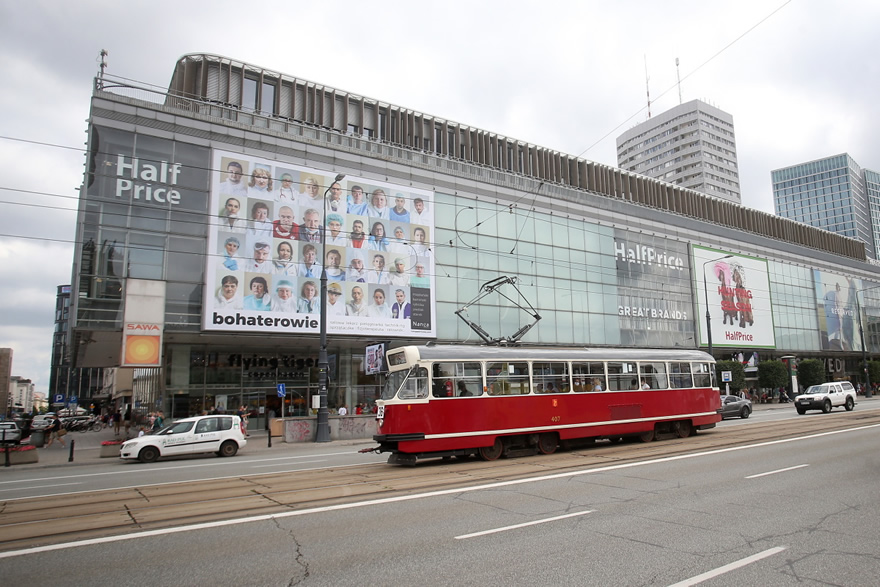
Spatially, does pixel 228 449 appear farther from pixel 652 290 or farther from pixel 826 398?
pixel 652 290

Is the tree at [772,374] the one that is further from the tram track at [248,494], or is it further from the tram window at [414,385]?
the tram window at [414,385]

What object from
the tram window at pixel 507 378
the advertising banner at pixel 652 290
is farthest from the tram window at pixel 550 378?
the advertising banner at pixel 652 290

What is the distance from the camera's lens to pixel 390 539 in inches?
272

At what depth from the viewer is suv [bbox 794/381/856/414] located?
30500 millimetres

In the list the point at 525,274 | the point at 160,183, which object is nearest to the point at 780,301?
the point at 525,274

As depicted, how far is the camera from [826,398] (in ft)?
101

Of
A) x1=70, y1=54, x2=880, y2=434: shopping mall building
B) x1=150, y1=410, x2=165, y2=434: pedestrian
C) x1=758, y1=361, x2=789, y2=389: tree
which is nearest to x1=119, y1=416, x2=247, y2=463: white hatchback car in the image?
x1=150, y1=410, x2=165, y2=434: pedestrian

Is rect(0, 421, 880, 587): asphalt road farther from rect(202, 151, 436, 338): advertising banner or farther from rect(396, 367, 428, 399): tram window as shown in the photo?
rect(202, 151, 436, 338): advertising banner

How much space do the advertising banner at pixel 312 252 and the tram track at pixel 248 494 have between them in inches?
657

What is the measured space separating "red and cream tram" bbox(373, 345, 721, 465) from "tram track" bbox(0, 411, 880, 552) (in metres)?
0.61

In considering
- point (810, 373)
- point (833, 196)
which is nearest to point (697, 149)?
point (810, 373)

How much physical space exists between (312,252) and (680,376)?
65.8 feet

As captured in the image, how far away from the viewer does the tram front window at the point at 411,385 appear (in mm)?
14227

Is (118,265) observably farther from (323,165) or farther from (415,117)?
(415,117)
